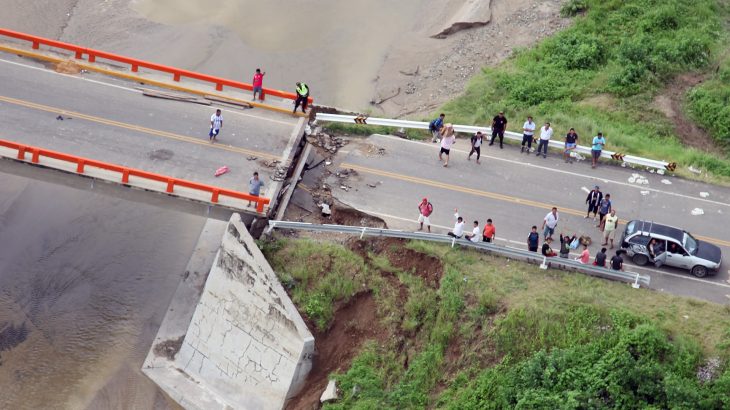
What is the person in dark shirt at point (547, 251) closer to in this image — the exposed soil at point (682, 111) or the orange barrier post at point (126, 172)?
the orange barrier post at point (126, 172)

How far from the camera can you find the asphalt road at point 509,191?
3775 cm

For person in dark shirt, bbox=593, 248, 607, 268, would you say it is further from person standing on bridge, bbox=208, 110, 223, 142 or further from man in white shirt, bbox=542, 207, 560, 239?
person standing on bridge, bbox=208, 110, 223, 142

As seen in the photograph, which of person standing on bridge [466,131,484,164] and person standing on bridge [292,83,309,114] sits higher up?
person standing on bridge [292,83,309,114]

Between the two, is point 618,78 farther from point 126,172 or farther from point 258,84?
point 126,172

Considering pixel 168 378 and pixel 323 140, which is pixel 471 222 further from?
pixel 168 378

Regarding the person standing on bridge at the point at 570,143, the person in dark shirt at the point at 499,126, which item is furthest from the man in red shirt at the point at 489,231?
the person standing on bridge at the point at 570,143

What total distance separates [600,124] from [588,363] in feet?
47.3

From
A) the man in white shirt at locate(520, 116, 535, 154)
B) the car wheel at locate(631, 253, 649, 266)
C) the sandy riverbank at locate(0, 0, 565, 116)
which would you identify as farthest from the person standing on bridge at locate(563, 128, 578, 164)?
the sandy riverbank at locate(0, 0, 565, 116)

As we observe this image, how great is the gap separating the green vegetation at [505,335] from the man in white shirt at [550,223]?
1.58 meters

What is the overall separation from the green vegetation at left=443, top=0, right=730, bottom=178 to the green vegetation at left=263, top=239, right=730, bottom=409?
951 centimetres

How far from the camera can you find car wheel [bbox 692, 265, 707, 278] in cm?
3531

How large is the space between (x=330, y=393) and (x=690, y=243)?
12762 mm

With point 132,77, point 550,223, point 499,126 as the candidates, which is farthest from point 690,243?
point 132,77

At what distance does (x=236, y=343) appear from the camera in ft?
121
